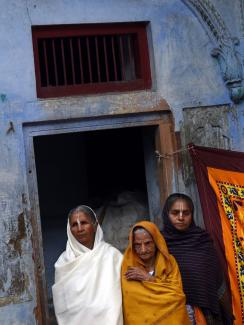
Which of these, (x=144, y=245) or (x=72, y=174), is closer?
(x=144, y=245)

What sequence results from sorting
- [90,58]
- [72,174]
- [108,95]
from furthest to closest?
[72,174], [90,58], [108,95]

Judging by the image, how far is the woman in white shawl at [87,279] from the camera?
3871mm

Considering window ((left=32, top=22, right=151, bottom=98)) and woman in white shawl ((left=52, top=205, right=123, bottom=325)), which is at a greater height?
window ((left=32, top=22, right=151, bottom=98))

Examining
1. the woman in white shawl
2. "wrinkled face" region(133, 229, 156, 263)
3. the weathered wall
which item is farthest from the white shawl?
the weathered wall

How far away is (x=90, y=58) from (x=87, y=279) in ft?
8.07

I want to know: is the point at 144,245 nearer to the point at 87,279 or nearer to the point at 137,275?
the point at 137,275

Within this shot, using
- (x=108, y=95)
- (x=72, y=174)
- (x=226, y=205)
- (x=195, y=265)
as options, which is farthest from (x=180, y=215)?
(x=72, y=174)

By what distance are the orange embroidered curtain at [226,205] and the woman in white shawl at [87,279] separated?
1466mm

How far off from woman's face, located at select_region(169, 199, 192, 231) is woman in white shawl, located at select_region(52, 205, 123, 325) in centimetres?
48

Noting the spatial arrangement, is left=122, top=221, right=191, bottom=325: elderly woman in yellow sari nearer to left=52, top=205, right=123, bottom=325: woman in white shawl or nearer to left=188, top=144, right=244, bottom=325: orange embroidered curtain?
left=52, top=205, right=123, bottom=325: woman in white shawl

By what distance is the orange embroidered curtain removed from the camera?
17.2 feet

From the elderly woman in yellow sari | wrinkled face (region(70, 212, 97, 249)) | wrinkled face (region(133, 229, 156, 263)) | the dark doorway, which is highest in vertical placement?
the dark doorway

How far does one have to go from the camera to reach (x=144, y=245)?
13.0 ft

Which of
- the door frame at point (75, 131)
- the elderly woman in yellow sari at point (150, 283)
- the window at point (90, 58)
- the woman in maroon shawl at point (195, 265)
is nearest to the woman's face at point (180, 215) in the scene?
the woman in maroon shawl at point (195, 265)
